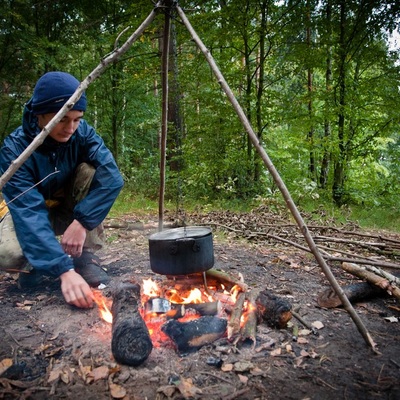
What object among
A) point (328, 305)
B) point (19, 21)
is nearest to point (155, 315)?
point (328, 305)

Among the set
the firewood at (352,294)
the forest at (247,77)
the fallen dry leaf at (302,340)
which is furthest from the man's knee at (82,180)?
the forest at (247,77)

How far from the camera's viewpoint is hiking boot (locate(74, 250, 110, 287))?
2785 mm

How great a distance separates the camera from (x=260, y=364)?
183 centimetres

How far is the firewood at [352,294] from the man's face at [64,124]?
2.39 metres

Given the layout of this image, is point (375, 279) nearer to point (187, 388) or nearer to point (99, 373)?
point (187, 388)

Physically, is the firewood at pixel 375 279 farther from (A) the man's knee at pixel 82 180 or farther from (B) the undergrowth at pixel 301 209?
(B) the undergrowth at pixel 301 209

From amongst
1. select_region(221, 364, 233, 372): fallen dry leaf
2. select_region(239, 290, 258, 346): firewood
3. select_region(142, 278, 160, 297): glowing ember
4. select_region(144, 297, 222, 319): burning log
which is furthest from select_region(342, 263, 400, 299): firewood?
select_region(142, 278, 160, 297): glowing ember

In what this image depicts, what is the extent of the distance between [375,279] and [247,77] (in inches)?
245

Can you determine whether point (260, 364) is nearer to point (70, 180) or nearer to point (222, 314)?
point (222, 314)

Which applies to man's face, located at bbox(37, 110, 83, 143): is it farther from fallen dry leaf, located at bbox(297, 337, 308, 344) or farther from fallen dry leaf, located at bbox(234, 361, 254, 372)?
fallen dry leaf, located at bbox(297, 337, 308, 344)

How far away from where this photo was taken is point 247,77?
7.71 m

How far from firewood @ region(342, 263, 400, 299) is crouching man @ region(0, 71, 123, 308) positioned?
2.23 m

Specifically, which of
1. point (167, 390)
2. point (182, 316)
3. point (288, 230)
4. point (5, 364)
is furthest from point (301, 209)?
point (5, 364)

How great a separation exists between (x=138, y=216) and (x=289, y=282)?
14.7 ft
